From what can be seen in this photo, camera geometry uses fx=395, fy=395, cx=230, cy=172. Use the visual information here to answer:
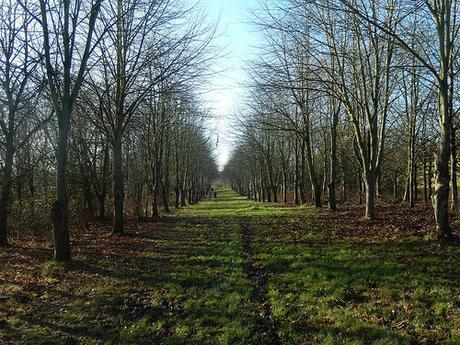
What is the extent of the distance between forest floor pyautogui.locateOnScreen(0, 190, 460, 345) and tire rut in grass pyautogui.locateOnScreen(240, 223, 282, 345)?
0.02m

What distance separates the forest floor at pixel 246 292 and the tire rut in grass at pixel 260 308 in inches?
0.6

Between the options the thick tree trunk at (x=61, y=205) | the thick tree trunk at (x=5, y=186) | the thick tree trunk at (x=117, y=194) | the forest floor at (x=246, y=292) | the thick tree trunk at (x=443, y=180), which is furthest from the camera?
the thick tree trunk at (x=117, y=194)

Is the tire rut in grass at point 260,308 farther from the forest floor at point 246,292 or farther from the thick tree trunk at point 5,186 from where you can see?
the thick tree trunk at point 5,186

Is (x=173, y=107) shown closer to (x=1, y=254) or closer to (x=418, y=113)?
(x=418, y=113)

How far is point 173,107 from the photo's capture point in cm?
3034

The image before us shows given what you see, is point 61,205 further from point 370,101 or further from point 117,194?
point 370,101

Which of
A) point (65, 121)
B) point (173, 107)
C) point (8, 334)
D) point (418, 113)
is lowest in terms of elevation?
point (8, 334)

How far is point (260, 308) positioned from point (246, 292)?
867mm

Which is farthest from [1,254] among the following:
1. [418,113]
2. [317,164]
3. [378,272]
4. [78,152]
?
[317,164]

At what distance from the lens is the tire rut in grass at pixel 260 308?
18.1 feet

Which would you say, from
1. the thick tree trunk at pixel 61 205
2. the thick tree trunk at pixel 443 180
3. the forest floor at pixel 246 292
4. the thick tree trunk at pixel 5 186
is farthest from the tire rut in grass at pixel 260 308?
the thick tree trunk at pixel 5 186

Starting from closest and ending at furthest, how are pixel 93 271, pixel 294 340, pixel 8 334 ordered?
pixel 294 340 < pixel 8 334 < pixel 93 271

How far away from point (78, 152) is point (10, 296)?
14.6 m

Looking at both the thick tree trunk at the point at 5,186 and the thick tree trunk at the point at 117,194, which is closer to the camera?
the thick tree trunk at the point at 5,186
